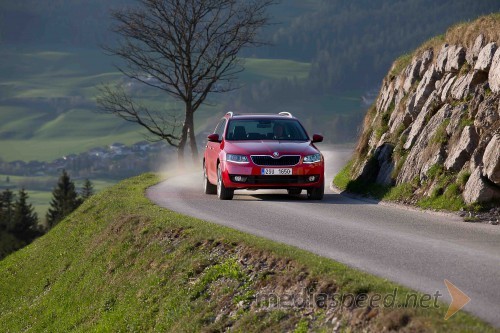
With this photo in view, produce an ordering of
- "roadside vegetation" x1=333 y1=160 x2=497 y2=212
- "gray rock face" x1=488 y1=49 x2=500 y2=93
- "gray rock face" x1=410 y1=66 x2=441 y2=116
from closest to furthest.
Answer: "roadside vegetation" x1=333 y1=160 x2=497 y2=212
"gray rock face" x1=488 y1=49 x2=500 y2=93
"gray rock face" x1=410 y1=66 x2=441 y2=116

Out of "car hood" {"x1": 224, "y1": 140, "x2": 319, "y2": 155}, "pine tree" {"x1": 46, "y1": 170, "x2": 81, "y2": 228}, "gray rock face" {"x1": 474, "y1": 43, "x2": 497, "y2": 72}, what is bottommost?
"pine tree" {"x1": 46, "y1": 170, "x2": 81, "y2": 228}

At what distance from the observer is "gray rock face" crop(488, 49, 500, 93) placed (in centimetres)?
1741

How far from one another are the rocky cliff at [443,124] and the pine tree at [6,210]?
72385 mm

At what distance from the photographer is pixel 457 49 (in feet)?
66.7

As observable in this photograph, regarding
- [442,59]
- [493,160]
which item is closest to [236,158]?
[442,59]

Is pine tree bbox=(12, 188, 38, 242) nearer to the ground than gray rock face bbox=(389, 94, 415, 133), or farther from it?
nearer to the ground

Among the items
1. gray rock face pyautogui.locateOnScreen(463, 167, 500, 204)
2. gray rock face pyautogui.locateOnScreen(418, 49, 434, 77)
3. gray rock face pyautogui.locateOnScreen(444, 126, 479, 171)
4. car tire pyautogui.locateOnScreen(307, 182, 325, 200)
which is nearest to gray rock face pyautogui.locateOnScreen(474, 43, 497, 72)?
gray rock face pyautogui.locateOnScreen(444, 126, 479, 171)

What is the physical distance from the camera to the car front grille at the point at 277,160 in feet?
66.6

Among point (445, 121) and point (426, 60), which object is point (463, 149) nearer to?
point (445, 121)

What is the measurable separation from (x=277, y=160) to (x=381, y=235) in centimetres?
697

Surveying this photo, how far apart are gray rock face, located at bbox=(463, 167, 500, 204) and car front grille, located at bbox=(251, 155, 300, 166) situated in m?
4.89

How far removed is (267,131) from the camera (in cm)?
2183

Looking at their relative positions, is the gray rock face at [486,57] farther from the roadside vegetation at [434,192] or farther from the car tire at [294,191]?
the car tire at [294,191]

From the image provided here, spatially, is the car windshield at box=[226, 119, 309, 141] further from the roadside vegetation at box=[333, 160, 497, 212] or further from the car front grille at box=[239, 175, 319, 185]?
the roadside vegetation at box=[333, 160, 497, 212]
